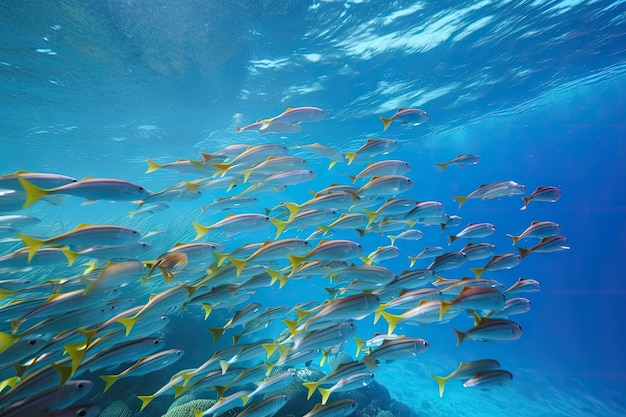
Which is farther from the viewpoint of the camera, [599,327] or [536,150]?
[536,150]

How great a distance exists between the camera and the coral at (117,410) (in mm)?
6152

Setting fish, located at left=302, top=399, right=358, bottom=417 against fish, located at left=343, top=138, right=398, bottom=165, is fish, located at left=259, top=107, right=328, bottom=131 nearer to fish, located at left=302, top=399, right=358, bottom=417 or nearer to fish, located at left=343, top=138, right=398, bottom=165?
fish, located at left=343, top=138, right=398, bottom=165

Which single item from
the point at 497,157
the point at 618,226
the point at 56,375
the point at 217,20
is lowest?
the point at 618,226

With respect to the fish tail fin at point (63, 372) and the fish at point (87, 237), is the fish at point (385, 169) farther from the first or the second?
the fish tail fin at point (63, 372)

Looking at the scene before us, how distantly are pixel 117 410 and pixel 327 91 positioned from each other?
17154mm

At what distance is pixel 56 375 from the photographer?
297 centimetres

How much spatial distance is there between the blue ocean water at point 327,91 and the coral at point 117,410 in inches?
12.9

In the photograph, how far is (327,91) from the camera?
18000 mm

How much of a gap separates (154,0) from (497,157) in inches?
2444

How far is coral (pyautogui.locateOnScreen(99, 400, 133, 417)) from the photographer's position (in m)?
6.15

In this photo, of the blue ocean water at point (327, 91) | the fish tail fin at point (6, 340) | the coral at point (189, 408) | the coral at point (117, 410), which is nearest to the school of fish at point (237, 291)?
the fish tail fin at point (6, 340)

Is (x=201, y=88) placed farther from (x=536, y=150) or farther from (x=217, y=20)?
(x=536, y=150)

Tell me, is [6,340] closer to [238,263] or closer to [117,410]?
[238,263]

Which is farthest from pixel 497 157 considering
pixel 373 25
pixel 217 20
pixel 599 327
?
pixel 217 20
